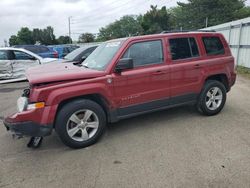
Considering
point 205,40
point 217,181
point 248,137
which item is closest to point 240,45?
point 205,40

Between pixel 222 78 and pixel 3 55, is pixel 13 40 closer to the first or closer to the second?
pixel 3 55

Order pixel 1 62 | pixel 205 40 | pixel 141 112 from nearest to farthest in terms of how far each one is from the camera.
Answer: pixel 141 112, pixel 205 40, pixel 1 62

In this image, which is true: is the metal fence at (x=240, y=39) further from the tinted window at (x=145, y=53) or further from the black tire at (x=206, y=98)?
the tinted window at (x=145, y=53)

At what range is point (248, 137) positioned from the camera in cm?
414

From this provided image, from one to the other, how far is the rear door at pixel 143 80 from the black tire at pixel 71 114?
402 mm

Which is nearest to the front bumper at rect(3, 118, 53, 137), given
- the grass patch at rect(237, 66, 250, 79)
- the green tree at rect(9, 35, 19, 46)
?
the grass patch at rect(237, 66, 250, 79)

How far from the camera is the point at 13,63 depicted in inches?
436

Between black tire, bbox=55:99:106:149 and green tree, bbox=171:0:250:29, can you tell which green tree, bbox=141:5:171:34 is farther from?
black tire, bbox=55:99:106:149

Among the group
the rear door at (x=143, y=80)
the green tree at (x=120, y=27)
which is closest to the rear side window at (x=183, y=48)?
the rear door at (x=143, y=80)

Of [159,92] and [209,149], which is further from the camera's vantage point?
[159,92]

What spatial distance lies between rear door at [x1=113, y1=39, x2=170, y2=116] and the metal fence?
26.1ft

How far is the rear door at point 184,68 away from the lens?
4.71 m

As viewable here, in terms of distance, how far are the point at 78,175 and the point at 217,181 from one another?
5.88 ft

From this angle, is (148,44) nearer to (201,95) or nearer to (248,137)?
(201,95)
